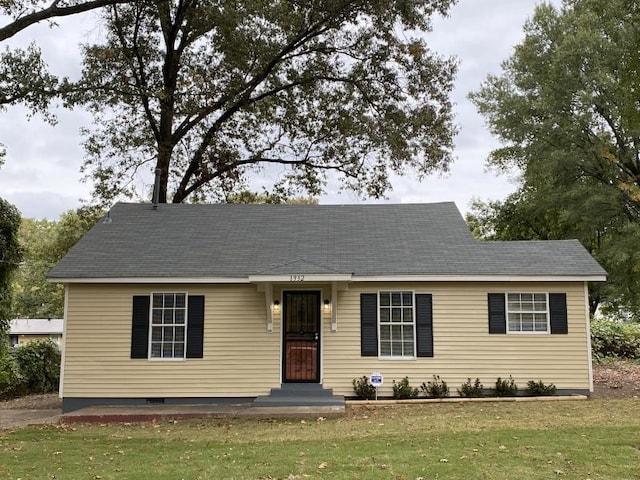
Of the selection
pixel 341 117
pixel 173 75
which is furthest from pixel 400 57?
pixel 173 75

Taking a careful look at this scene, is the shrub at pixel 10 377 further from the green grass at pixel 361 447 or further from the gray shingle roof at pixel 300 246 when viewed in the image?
the green grass at pixel 361 447

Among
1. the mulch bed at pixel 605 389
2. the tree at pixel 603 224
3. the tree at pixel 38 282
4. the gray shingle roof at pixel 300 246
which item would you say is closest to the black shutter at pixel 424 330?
the gray shingle roof at pixel 300 246

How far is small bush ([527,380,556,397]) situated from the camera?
11.8 m

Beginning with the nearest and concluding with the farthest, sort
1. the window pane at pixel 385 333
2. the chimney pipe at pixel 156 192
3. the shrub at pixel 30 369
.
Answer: the window pane at pixel 385 333 < the chimney pipe at pixel 156 192 < the shrub at pixel 30 369

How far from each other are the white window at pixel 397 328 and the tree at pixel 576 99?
9.54 m

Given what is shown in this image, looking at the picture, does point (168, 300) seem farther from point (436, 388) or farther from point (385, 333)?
point (436, 388)

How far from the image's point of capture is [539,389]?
11.8 m

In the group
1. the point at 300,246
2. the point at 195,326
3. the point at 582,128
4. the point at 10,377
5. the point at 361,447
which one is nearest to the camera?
the point at 361,447

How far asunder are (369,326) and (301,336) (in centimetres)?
146

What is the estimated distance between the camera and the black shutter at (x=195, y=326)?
1193 cm

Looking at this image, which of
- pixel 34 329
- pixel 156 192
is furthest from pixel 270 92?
pixel 34 329

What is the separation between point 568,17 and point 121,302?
18.6m

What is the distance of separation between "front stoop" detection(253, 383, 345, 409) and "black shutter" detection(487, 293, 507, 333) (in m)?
3.50

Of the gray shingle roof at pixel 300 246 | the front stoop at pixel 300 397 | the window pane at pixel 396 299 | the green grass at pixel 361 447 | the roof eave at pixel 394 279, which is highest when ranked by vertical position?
the gray shingle roof at pixel 300 246
